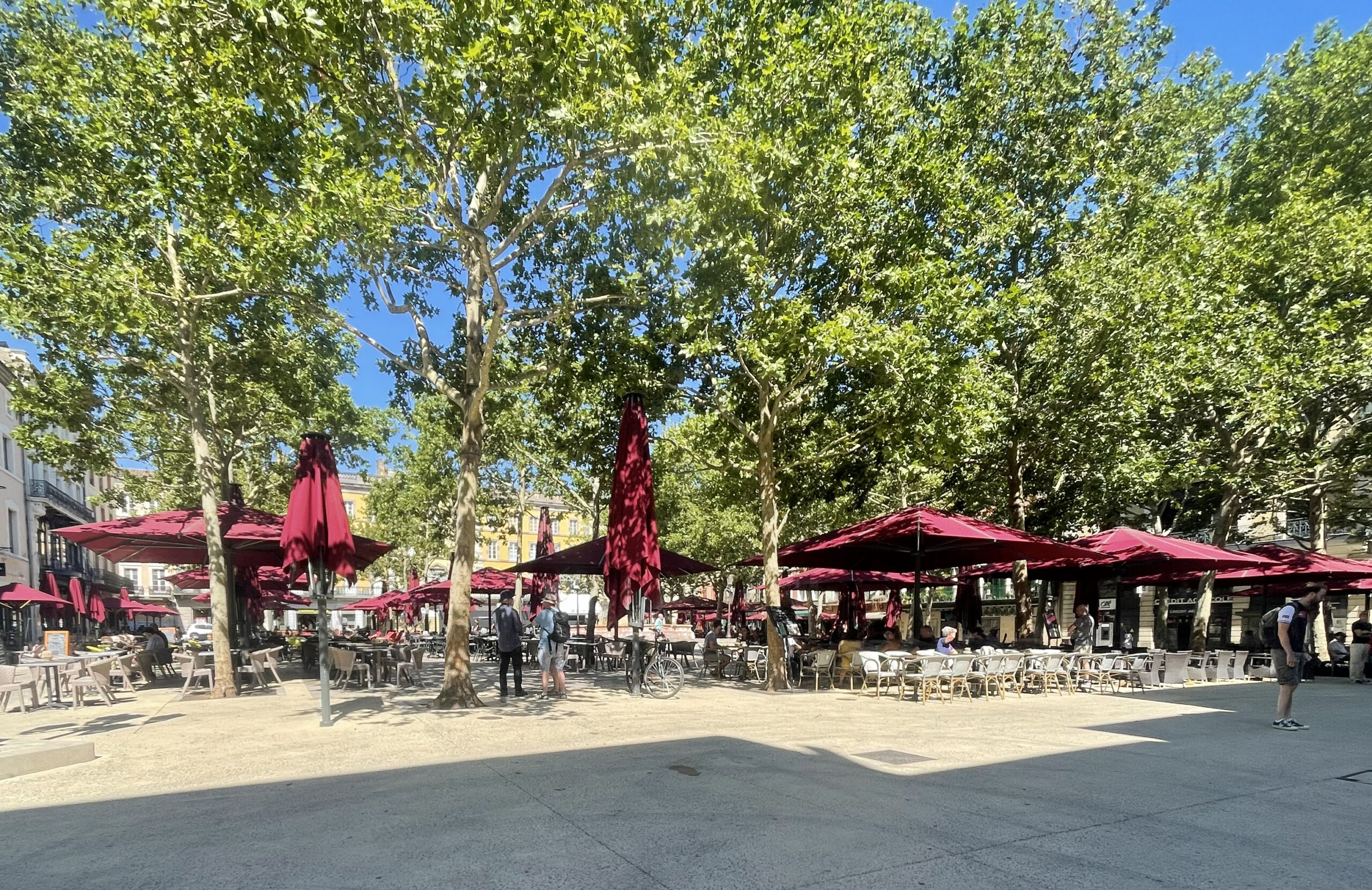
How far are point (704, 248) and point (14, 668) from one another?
36.4 feet

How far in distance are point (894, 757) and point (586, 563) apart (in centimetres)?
880

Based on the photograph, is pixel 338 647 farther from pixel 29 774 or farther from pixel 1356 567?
pixel 1356 567

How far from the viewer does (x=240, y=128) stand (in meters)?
9.48

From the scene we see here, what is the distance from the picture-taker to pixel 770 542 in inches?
535

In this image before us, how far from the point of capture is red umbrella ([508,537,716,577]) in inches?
599

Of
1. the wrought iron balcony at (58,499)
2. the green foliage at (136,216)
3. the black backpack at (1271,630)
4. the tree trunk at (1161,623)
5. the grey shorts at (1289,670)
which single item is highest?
the green foliage at (136,216)

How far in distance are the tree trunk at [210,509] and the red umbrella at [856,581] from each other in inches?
498

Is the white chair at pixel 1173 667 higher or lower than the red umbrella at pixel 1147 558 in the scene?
lower

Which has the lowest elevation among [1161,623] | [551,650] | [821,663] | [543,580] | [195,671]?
[1161,623]

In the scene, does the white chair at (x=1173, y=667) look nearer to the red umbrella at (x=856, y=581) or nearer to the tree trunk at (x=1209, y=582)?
the tree trunk at (x=1209, y=582)

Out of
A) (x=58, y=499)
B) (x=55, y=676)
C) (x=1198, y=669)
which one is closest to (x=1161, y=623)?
(x=1198, y=669)

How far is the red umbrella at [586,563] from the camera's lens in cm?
1522

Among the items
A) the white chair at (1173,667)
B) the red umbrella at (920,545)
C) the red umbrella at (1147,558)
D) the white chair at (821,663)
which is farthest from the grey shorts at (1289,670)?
the white chair at (821,663)

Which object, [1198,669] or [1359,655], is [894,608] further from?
[1359,655]
